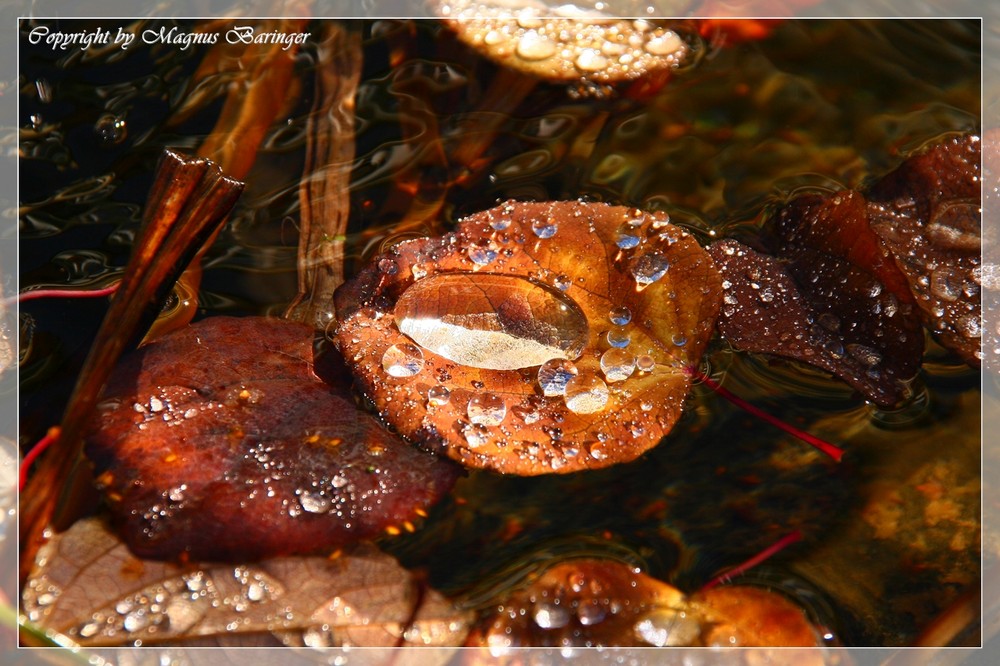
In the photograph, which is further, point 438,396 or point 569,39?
point 569,39

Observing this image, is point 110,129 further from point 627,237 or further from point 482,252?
point 627,237

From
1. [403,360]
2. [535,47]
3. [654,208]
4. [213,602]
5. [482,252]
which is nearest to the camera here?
[213,602]

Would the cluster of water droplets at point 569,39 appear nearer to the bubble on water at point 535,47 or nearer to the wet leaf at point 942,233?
the bubble on water at point 535,47

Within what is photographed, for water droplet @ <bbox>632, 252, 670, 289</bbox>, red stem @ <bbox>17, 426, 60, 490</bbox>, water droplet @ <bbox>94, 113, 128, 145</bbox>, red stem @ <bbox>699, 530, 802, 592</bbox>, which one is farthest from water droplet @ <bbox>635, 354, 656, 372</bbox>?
water droplet @ <bbox>94, 113, 128, 145</bbox>

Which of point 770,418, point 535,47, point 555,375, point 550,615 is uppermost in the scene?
point 535,47

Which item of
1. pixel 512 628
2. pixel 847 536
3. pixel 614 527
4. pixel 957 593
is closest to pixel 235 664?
pixel 512 628

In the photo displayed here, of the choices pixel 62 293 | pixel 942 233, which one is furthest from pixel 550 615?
pixel 62 293

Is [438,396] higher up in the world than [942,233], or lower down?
lower down

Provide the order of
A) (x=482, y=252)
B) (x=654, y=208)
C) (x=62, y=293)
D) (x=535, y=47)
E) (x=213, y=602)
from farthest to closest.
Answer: (x=535, y=47) < (x=654, y=208) < (x=62, y=293) < (x=482, y=252) < (x=213, y=602)
